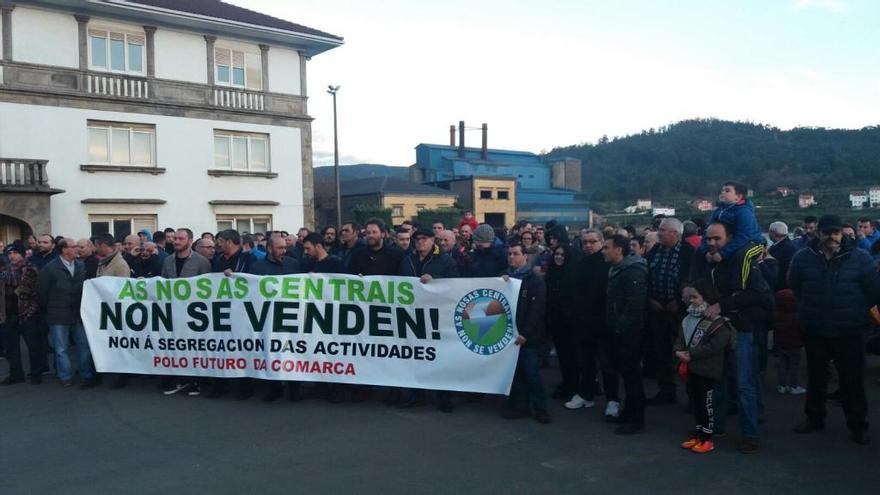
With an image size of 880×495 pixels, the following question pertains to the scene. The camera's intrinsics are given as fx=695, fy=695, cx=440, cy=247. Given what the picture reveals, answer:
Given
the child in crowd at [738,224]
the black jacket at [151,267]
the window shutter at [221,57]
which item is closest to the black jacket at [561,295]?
the child in crowd at [738,224]

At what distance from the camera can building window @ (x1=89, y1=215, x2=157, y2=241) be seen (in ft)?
80.1

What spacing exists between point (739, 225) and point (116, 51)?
24793 millimetres

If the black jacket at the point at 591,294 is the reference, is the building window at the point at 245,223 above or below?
above

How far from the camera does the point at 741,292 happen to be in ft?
19.5

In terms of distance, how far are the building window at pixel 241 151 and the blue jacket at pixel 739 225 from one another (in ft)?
79.0

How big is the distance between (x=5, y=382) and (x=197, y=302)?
328 centimetres

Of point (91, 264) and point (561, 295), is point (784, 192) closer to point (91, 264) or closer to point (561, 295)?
point (561, 295)

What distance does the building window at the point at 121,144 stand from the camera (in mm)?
24516

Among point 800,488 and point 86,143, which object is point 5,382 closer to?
point 800,488

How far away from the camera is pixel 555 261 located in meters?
8.04

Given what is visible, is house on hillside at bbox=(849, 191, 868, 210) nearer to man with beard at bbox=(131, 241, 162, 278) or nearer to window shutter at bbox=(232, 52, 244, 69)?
man with beard at bbox=(131, 241, 162, 278)

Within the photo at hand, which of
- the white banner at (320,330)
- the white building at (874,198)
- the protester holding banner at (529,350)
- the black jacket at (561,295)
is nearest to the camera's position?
the protester holding banner at (529,350)

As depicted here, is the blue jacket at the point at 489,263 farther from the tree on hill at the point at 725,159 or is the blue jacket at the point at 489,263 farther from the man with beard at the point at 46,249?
the tree on hill at the point at 725,159

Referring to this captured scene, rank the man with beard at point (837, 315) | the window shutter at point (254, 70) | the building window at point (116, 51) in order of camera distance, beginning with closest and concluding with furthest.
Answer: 1. the man with beard at point (837, 315)
2. the building window at point (116, 51)
3. the window shutter at point (254, 70)
